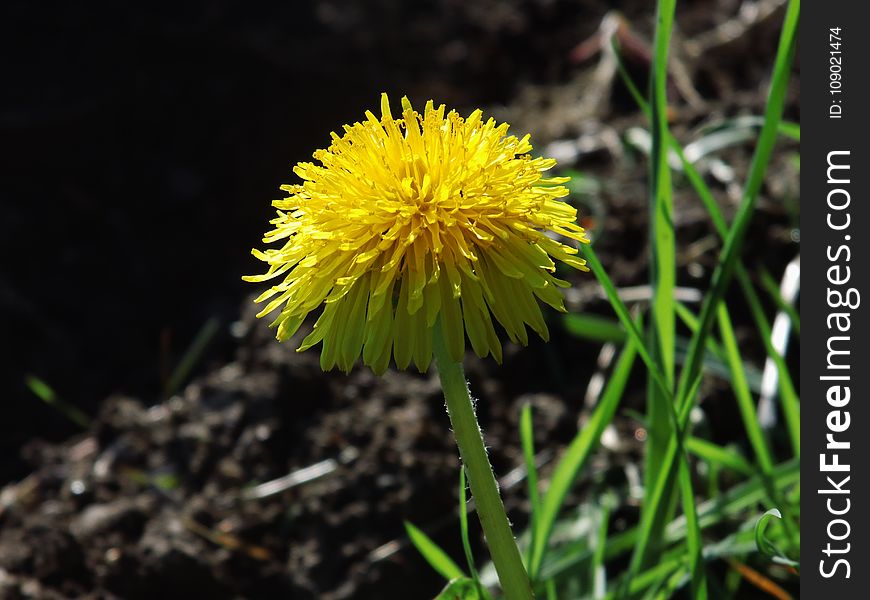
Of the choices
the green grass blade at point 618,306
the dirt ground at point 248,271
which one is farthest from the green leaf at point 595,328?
the green grass blade at point 618,306

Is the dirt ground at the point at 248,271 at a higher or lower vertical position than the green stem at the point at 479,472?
higher

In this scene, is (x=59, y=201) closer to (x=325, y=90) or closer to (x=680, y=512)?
(x=325, y=90)

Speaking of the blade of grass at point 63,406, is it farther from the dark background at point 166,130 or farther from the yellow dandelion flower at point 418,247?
the yellow dandelion flower at point 418,247

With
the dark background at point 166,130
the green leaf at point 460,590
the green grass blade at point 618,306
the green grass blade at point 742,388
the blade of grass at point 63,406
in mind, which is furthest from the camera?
the dark background at point 166,130

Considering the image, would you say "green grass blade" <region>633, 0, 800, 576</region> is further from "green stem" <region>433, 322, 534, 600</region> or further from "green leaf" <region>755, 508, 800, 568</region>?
"green stem" <region>433, 322, 534, 600</region>

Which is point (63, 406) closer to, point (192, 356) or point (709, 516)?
point (192, 356)

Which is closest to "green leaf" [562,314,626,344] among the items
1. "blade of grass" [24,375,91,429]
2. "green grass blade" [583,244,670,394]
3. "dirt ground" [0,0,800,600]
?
"dirt ground" [0,0,800,600]

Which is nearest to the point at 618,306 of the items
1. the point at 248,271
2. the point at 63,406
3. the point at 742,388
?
the point at 742,388
